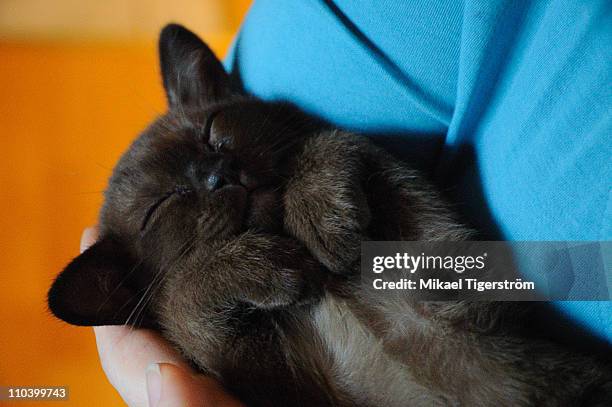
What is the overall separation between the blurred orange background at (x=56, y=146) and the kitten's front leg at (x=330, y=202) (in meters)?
0.68

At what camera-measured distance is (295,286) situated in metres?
0.88

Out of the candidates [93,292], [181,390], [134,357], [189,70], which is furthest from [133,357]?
Answer: [189,70]

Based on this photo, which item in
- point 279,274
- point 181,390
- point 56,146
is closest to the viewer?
point 181,390

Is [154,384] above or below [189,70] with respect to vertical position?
below

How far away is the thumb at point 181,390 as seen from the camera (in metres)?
0.78

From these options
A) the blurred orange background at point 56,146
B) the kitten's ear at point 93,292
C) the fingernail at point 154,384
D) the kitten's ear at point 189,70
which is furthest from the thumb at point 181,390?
the kitten's ear at point 189,70

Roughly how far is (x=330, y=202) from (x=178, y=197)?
32 centimetres

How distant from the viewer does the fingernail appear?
0.81m

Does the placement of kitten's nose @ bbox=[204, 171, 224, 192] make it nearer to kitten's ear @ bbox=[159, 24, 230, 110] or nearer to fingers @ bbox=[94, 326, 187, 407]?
fingers @ bbox=[94, 326, 187, 407]

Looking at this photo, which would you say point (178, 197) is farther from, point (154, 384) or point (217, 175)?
point (154, 384)

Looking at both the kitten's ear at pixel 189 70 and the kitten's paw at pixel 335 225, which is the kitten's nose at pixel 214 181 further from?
the kitten's ear at pixel 189 70

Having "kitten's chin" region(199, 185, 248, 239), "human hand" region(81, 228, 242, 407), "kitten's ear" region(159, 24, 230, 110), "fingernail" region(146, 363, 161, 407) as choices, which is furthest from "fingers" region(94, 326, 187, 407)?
"kitten's ear" region(159, 24, 230, 110)

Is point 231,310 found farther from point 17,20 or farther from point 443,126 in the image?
point 17,20

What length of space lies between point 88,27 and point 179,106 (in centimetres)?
189
